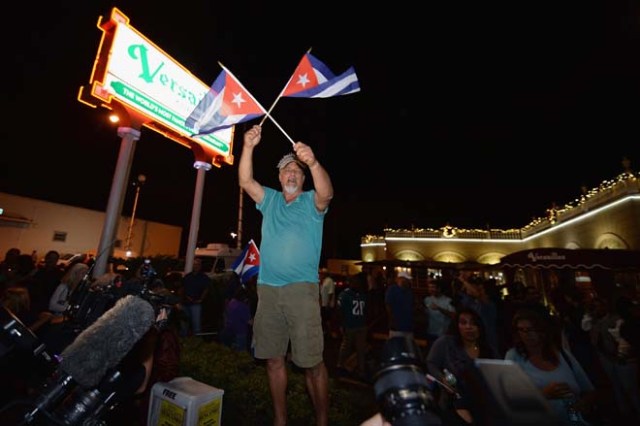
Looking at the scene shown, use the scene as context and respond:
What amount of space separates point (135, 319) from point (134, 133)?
9.20 meters

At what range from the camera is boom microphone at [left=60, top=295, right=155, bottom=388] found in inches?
61.1

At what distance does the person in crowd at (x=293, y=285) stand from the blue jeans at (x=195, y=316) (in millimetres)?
6606

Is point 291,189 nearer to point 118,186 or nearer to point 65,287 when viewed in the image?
point 65,287

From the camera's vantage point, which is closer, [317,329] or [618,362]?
[317,329]

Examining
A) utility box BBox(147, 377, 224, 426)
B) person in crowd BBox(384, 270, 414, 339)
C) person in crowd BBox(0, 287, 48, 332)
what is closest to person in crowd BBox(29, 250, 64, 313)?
person in crowd BBox(0, 287, 48, 332)

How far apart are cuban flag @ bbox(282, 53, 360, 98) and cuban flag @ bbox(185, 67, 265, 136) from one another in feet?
2.10

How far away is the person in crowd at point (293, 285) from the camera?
245cm

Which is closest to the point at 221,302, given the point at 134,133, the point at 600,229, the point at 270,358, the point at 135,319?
the point at 134,133

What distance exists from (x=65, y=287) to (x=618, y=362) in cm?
991

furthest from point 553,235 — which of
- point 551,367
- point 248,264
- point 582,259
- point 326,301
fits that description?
point 551,367

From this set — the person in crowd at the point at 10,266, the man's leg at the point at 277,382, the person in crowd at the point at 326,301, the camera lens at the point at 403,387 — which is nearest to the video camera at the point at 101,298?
the man's leg at the point at 277,382

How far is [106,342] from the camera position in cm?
164

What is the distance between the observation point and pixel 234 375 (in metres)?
3.56

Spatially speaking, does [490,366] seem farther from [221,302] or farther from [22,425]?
[221,302]
